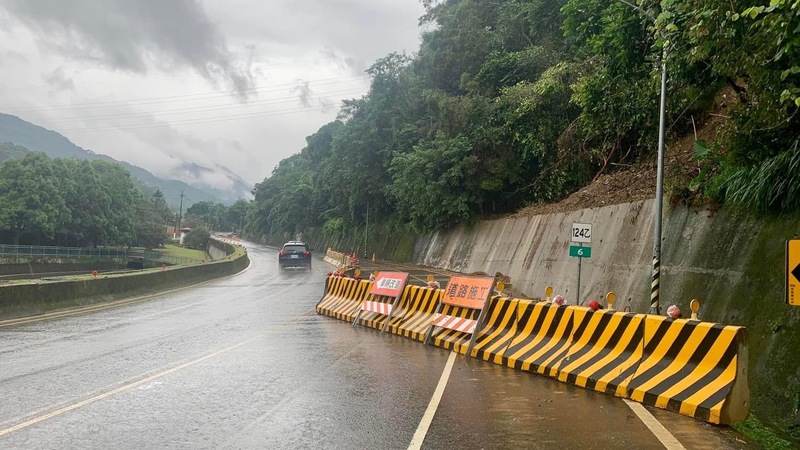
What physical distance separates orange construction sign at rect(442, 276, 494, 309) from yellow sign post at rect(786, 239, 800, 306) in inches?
218

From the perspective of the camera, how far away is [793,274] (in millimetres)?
6145

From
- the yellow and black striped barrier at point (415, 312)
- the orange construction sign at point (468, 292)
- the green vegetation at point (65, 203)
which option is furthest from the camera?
the green vegetation at point (65, 203)

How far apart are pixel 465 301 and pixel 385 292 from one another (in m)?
3.55

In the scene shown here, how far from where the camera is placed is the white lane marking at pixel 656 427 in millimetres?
5676

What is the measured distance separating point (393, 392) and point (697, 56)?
19.8 ft

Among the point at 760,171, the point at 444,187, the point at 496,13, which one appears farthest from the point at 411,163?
the point at 760,171

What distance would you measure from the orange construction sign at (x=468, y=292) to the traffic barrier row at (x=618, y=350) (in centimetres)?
16

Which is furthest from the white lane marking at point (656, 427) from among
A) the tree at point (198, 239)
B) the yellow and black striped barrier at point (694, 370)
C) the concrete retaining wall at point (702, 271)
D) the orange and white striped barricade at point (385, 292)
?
the tree at point (198, 239)

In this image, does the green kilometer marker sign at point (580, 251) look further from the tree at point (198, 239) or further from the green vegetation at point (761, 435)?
the tree at point (198, 239)

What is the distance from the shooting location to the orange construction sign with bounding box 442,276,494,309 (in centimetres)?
1130

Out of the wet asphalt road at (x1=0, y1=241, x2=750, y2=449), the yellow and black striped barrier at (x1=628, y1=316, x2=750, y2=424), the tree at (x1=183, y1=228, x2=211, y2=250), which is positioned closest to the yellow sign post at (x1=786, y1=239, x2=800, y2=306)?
the yellow and black striped barrier at (x1=628, y1=316, x2=750, y2=424)

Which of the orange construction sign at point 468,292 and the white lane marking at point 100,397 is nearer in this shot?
the white lane marking at point 100,397

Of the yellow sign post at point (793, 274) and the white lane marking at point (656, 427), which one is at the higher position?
the yellow sign post at point (793, 274)

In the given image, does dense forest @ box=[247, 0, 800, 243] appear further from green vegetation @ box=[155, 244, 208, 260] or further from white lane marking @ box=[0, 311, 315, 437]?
green vegetation @ box=[155, 244, 208, 260]
